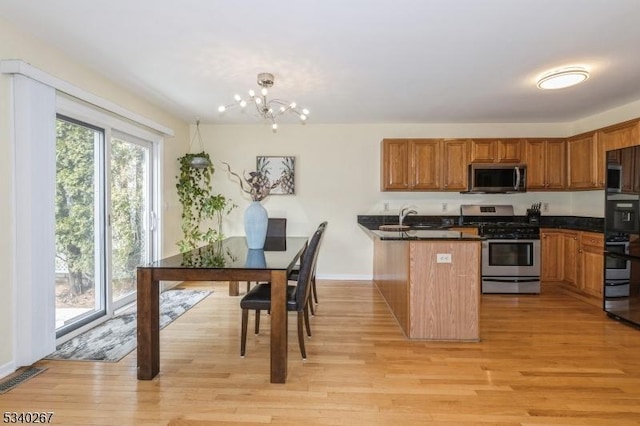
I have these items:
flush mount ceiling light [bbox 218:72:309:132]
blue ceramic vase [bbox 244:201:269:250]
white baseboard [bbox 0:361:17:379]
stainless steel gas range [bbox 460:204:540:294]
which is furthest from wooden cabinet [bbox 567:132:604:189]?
white baseboard [bbox 0:361:17:379]

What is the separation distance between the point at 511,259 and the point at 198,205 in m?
4.35

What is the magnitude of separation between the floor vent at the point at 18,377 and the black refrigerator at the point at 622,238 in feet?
15.9

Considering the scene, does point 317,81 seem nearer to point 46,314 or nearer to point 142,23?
point 142,23

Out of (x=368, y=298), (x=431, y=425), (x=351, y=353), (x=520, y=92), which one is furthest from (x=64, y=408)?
(x=520, y=92)

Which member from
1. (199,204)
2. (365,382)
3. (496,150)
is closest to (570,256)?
(496,150)

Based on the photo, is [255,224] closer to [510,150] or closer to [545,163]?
[510,150]

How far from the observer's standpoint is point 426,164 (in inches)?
→ 189

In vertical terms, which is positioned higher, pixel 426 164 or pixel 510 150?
pixel 510 150

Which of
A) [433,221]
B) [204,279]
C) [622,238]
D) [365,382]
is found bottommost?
[365,382]

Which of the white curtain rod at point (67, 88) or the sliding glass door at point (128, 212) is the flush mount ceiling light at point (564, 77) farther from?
the sliding glass door at point (128, 212)

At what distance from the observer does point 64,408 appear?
195cm

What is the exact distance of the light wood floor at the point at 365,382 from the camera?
189 centimetres

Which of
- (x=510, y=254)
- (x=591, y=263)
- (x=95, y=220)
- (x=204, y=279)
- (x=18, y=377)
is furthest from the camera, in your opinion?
(x=510, y=254)

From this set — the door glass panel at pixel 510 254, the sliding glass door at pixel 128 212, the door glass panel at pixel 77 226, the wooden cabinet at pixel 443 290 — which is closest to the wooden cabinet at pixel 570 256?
the door glass panel at pixel 510 254
